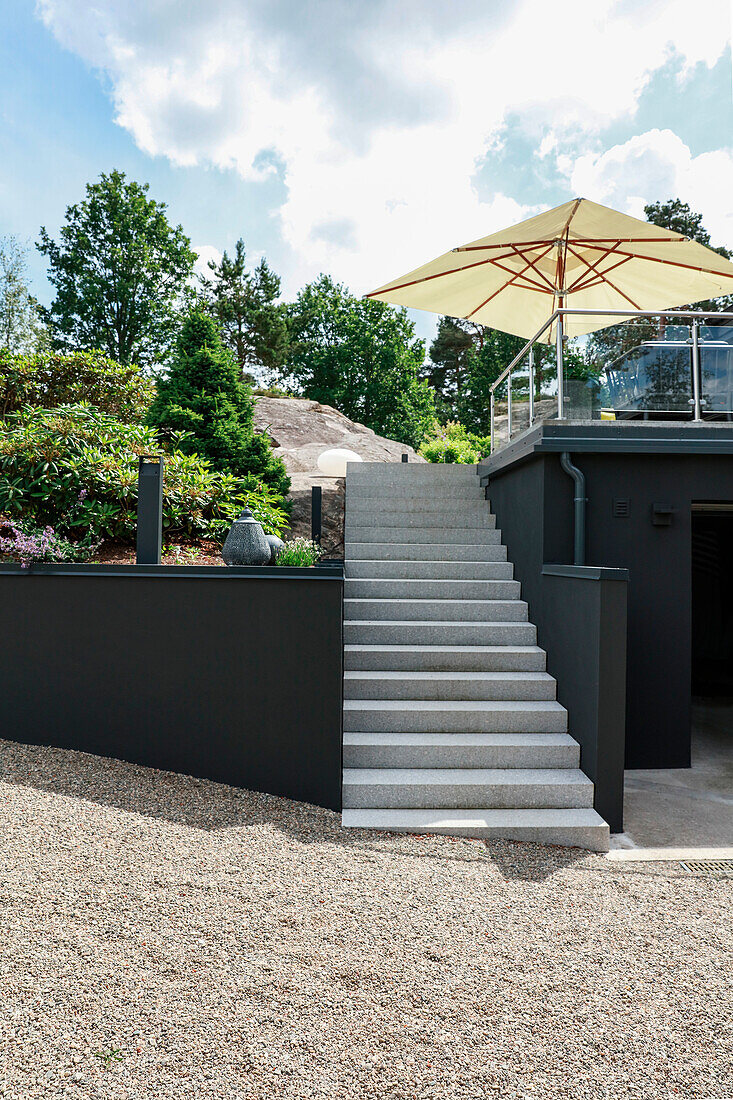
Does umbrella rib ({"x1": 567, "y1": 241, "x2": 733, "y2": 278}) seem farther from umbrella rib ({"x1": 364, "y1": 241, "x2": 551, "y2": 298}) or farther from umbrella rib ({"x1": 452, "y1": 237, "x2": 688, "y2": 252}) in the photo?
umbrella rib ({"x1": 364, "y1": 241, "x2": 551, "y2": 298})

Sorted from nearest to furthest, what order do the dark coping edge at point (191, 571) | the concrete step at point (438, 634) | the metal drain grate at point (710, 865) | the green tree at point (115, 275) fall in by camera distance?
the metal drain grate at point (710, 865), the dark coping edge at point (191, 571), the concrete step at point (438, 634), the green tree at point (115, 275)

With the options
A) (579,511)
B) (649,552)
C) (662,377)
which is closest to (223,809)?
(579,511)

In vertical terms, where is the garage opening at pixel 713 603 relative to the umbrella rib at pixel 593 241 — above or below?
below

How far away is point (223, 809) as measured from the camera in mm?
3828

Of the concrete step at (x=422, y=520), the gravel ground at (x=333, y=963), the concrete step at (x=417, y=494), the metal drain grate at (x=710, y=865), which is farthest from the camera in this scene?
the concrete step at (x=417, y=494)

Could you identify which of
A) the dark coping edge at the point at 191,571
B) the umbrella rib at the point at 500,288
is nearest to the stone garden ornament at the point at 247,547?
the dark coping edge at the point at 191,571

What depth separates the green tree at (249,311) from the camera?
28500mm

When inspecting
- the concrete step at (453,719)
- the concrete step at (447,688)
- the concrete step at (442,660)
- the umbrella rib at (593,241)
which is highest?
the umbrella rib at (593,241)

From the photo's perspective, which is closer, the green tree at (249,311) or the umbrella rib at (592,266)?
the umbrella rib at (592,266)

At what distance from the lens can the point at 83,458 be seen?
19.8ft

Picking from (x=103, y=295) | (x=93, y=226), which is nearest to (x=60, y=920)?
Answer: (x=103, y=295)

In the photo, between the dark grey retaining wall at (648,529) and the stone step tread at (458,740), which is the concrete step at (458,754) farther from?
the dark grey retaining wall at (648,529)

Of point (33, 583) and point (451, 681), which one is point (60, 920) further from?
point (451, 681)

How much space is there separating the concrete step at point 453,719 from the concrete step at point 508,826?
0.71 metres
